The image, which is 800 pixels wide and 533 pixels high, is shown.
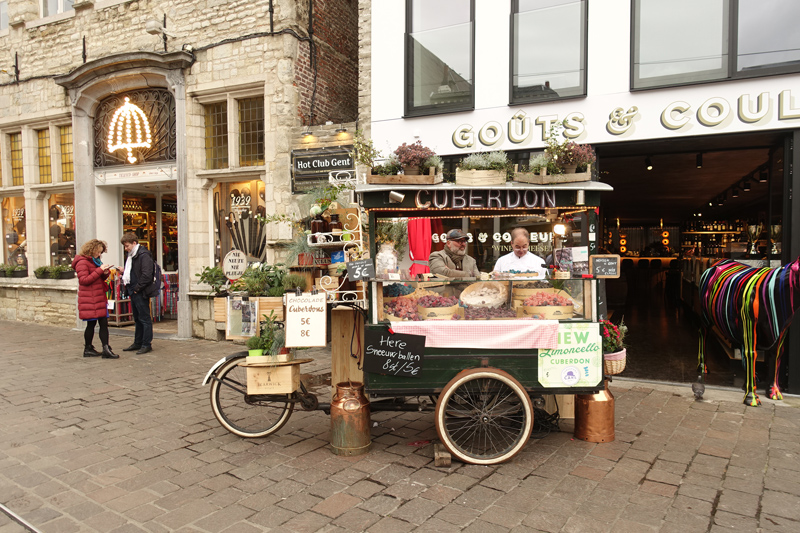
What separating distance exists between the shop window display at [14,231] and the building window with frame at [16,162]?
0.42 m

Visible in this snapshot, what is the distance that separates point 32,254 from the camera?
12.1 metres

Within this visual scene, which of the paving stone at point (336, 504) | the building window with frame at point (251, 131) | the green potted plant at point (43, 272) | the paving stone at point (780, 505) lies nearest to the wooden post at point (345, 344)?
the paving stone at point (336, 504)

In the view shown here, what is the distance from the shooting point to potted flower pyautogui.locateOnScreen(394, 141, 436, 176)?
4277mm

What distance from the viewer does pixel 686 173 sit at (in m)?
10.3

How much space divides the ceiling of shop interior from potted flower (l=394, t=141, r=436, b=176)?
8.33 ft

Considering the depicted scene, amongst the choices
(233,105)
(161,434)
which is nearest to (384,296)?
(161,434)

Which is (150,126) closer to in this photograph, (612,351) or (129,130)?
(129,130)

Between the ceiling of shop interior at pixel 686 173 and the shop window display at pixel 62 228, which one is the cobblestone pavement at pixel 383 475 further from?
the shop window display at pixel 62 228

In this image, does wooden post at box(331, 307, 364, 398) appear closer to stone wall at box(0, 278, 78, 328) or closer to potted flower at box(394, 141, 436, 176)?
potted flower at box(394, 141, 436, 176)

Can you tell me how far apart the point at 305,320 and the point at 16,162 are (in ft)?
40.1

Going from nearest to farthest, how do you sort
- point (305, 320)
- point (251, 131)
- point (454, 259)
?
point (305, 320) < point (454, 259) < point (251, 131)

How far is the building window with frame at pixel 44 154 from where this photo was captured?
12086 millimetres

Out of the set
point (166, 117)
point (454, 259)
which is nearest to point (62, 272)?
point (166, 117)

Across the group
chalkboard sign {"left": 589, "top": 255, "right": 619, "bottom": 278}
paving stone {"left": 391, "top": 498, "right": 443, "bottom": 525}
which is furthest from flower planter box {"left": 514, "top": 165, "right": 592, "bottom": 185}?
paving stone {"left": 391, "top": 498, "right": 443, "bottom": 525}
